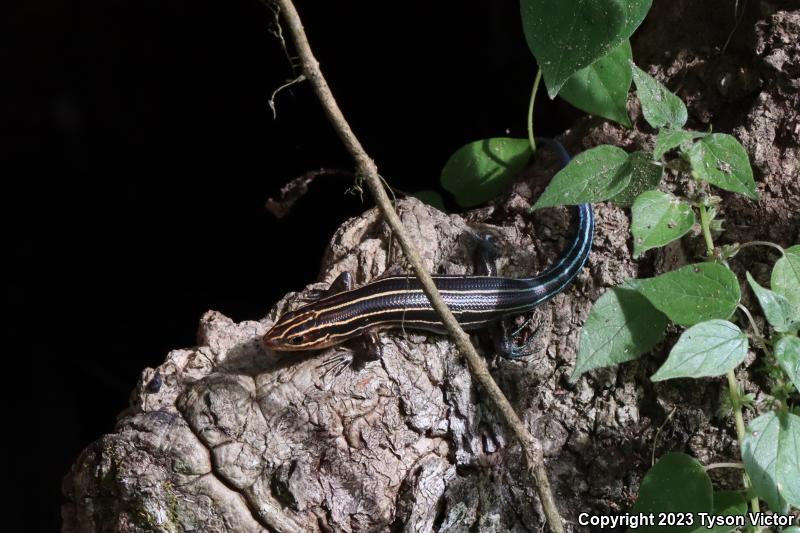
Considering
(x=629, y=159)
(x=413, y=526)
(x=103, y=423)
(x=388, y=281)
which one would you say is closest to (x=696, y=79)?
(x=629, y=159)

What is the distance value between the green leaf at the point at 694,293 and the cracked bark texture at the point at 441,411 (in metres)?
0.36

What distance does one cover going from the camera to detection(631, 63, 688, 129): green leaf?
5.67ft

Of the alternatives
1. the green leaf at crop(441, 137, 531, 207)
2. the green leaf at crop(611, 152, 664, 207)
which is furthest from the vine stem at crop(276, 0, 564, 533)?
the green leaf at crop(441, 137, 531, 207)

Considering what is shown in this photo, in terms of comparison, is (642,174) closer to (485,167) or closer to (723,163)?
(723,163)

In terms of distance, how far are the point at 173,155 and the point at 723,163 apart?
271 centimetres

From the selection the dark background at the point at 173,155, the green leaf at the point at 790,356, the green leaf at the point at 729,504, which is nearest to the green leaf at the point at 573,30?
the green leaf at the point at 790,356

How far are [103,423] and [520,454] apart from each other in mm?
2651

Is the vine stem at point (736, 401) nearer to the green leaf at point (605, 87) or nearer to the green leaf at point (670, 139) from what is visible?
the green leaf at point (670, 139)

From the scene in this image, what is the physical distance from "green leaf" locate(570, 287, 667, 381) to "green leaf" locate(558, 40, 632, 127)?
62 centimetres

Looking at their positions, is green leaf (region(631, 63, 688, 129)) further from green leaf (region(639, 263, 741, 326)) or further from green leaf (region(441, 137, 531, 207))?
green leaf (region(441, 137, 531, 207))

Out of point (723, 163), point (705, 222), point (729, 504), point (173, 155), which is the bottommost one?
point (729, 504)

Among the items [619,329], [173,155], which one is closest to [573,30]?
[619,329]

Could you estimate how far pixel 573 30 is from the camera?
62.4 inches

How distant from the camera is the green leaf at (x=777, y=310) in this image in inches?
60.4
